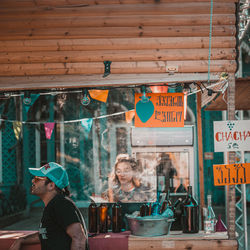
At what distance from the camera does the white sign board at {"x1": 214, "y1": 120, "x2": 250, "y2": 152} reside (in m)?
4.20

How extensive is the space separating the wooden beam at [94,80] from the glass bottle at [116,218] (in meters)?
1.52

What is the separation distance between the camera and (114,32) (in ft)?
14.4

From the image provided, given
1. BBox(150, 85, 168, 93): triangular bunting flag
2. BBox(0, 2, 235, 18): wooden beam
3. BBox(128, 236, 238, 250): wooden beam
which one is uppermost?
BBox(0, 2, 235, 18): wooden beam

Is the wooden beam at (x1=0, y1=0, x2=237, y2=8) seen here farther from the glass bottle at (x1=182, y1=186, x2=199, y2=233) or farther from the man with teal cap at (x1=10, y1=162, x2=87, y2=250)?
the glass bottle at (x1=182, y1=186, x2=199, y2=233)

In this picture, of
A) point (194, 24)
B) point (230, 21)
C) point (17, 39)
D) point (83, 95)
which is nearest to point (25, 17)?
point (17, 39)

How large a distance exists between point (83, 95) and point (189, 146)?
425 centimetres

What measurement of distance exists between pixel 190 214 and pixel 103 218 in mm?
1054

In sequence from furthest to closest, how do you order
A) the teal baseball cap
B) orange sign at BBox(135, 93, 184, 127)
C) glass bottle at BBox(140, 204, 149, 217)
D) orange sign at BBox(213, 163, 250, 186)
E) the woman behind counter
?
the woman behind counter → orange sign at BBox(135, 93, 184, 127) → glass bottle at BBox(140, 204, 149, 217) → orange sign at BBox(213, 163, 250, 186) → the teal baseball cap

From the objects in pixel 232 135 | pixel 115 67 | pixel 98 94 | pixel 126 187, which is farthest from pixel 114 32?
pixel 126 187

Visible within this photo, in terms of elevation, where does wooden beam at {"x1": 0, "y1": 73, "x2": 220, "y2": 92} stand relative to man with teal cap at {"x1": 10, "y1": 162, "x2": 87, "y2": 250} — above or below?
above

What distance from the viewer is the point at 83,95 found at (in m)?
4.52

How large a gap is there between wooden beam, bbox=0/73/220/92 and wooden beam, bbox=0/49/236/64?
0.21 m

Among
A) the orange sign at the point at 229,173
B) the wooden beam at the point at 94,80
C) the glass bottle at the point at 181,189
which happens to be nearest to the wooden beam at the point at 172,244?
the orange sign at the point at 229,173

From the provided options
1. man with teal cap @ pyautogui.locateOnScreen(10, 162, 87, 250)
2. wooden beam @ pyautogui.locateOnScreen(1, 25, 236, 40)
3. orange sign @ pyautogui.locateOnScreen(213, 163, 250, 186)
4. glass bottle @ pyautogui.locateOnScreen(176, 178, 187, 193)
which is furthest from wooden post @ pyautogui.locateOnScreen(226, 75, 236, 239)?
glass bottle @ pyautogui.locateOnScreen(176, 178, 187, 193)
